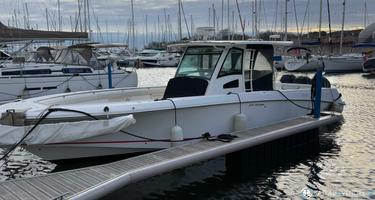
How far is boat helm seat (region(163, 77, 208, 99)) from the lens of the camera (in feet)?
35.8

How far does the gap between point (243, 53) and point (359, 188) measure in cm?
415

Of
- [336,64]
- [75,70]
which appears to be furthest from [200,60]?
[336,64]

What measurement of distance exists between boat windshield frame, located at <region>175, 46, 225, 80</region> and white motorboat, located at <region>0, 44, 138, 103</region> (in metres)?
8.50

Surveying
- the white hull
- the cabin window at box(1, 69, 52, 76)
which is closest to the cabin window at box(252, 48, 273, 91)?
the white hull

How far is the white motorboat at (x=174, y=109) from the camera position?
8539 mm

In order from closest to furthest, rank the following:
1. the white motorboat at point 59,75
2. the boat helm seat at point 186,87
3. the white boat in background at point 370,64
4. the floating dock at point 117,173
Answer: the floating dock at point 117,173 → the boat helm seat at point 186,87 → the white motorboat at point 59,75 → the white boat in background at point 370,64

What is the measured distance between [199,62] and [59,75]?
1264 centimetres

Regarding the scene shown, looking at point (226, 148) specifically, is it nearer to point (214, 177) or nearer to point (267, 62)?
point (214, 177)

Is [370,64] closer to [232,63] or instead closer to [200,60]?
[232,63]

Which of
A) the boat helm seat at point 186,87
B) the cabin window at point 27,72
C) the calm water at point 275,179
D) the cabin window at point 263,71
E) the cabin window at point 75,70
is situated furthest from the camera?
the cabin window at point 75,70

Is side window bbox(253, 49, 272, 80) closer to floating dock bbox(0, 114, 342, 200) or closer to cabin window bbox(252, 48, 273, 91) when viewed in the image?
cabin window bbox(252, 48, 273, 91)

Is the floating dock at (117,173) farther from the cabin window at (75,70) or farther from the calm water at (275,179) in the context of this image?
the cabin window at (75,70)

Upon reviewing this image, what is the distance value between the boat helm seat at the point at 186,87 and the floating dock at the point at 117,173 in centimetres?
142

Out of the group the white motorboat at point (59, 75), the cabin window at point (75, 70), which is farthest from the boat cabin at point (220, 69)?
the cabin window at point (75, 70)
